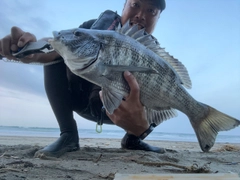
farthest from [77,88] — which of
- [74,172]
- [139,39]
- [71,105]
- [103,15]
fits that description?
[74,172]

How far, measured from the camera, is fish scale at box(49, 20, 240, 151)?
2.17 m

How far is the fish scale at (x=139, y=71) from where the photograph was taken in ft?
7.13

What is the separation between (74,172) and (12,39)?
1.52m

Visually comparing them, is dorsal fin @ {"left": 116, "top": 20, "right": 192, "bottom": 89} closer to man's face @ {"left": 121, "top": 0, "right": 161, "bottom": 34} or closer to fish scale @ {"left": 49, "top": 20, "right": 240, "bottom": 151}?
fish scale @ {"left": 49, "top": 20, "right": 240, "bottom": 151}

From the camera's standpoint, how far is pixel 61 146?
9.78ft

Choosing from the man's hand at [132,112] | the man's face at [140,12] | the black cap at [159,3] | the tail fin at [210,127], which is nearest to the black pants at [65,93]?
the man's hand at [132,112]

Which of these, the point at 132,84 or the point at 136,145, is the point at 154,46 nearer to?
the point at 132,84

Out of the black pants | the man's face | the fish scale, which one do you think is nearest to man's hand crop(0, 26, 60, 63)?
the fish scale

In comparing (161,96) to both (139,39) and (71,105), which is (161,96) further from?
(71,105)

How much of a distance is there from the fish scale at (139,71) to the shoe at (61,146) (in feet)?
3.09

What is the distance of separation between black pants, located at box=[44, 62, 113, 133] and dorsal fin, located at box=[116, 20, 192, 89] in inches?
44.9

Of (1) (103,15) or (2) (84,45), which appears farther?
(1) (103,15)

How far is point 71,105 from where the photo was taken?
11.8ft

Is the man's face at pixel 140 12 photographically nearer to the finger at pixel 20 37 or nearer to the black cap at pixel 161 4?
the black cap at pixel 161 4
